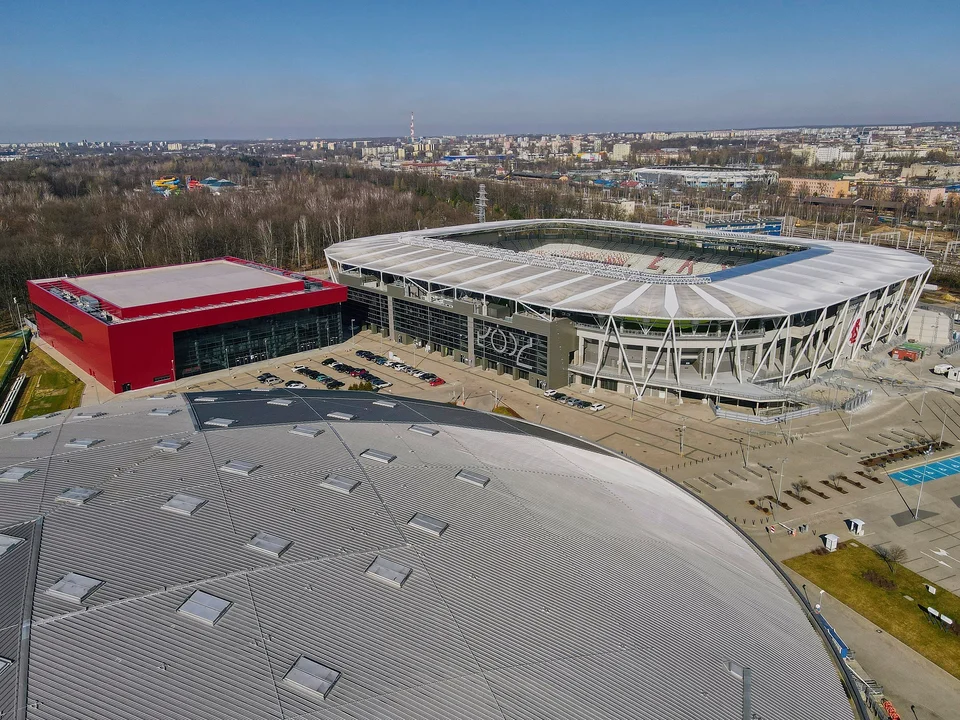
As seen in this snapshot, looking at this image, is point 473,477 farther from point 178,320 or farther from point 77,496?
point 178,320

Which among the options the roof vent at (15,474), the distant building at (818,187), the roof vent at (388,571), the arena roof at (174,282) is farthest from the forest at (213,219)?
the roof vent at (388,571)

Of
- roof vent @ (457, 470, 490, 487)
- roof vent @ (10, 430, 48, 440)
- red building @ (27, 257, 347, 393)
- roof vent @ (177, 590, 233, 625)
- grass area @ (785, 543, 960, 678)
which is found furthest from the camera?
red building @ (27, 257, 347, 393)

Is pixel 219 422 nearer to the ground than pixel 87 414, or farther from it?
farther from it

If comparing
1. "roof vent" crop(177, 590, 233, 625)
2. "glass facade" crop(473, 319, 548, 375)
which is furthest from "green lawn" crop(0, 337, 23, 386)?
"roof vent" crop(177, 590, 233, 625)

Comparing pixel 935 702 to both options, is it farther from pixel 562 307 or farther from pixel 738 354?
pixel 562 307

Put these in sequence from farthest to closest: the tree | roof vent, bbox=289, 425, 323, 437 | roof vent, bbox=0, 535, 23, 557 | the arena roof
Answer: the arena roof, the tree, roof vent, bbox=289, 425, 323, 437, roof vent, bbox=0, 535, 23, 557

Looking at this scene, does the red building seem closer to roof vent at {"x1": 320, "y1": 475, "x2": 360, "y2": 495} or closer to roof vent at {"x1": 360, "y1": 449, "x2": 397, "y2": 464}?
roof vent at {"x1": 360, "y1": 449, "x2": 397, "y2": 464}

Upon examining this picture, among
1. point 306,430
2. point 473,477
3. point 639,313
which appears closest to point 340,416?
point 306,430
